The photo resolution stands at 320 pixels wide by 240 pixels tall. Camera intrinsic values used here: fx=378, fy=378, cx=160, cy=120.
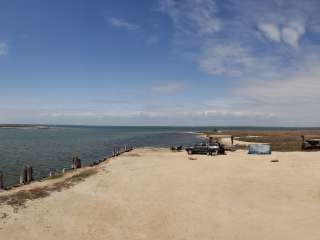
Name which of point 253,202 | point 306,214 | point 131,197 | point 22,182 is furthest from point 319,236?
point 22,182

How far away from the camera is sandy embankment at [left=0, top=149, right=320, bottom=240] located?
18.6 m

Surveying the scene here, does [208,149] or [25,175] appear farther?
[208,149]

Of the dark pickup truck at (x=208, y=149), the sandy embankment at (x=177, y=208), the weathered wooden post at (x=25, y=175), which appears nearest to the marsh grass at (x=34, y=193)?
the sandy embankment at (x=177, y=208)

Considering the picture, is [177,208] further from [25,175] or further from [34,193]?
[25,175]

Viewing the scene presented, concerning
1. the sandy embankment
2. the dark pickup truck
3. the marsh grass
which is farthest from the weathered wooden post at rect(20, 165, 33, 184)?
the dark pickup truck

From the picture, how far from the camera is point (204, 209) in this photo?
22641 millimetres

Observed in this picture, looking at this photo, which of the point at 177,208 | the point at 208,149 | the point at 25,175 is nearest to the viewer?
the point at 177,208

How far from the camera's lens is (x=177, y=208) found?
74.2 feet

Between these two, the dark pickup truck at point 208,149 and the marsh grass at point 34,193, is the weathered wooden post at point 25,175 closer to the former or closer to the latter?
the marsh grass at point 34,193

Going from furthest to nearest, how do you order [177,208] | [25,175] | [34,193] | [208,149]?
[208,149]
[25,175]
[34,193]
[177,208]

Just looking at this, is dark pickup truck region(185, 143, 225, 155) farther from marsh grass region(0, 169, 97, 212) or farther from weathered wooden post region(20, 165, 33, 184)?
weathered wooden post region(20, 165, 33, 184)

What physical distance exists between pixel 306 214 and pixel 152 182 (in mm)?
12526

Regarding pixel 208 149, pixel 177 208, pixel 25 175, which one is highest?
pixel 208 149

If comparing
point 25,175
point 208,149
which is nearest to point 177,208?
point 25,175
